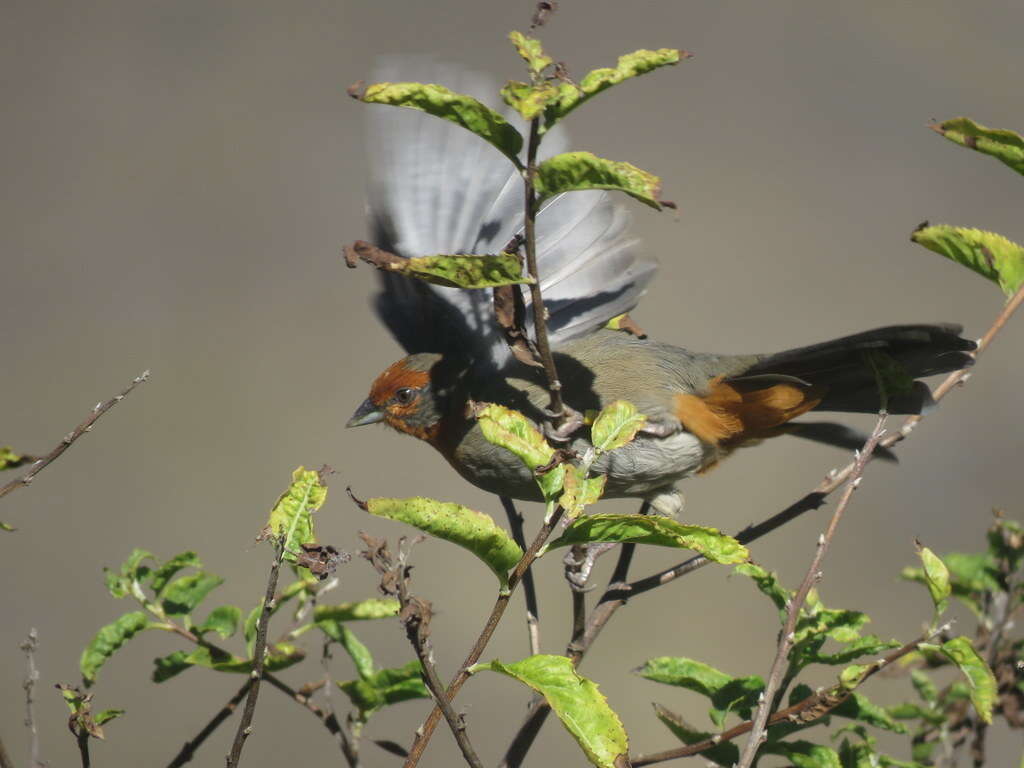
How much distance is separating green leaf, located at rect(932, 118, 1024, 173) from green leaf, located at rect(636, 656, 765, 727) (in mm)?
A: 933

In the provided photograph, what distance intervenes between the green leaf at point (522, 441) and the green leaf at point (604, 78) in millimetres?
394

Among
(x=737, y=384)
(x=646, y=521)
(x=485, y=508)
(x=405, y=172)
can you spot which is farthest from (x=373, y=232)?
(x=485, y=508)

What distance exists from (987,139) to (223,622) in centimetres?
148

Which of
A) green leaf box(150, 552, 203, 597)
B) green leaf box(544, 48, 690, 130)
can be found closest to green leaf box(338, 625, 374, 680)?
green leaf box(150, 552, 203, 597)

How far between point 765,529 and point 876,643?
26 cm

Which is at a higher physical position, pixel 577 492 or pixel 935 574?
pixel 577 492

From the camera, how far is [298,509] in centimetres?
151

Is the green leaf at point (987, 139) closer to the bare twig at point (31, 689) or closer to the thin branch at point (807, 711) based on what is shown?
the thin branch at point (807, 711)

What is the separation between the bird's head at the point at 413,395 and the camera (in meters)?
→ 3.28

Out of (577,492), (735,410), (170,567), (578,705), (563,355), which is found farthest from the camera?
(735,410)

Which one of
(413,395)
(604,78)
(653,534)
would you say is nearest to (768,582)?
(653,534)

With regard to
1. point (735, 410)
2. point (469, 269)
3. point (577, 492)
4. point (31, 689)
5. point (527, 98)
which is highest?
point (527, 98)

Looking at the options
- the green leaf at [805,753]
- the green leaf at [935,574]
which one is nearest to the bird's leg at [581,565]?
the green leaf at [805,753]

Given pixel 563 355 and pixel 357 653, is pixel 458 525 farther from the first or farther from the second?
pixel 563 355
